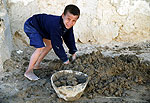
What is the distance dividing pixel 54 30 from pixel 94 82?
2.91 ft

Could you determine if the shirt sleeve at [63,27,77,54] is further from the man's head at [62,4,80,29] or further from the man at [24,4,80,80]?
the man's head at [62,4,80,29]

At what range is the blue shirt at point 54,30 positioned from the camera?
8.65 feet

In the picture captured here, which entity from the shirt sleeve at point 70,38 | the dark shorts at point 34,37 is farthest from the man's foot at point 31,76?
the shirt sleeve at point 70,38

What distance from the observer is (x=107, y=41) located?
14.7ft

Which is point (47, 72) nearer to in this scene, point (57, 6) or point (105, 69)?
point (105, 69)

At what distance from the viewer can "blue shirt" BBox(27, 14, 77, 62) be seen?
8.65 ft

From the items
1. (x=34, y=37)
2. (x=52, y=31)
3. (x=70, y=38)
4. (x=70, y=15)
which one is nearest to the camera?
(x=70, y=15)

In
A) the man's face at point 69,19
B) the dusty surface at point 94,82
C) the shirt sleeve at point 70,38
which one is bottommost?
the dusty surface at point 94,82

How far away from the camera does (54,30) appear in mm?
2627

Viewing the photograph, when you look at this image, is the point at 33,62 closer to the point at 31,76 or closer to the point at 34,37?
the point at 31,76

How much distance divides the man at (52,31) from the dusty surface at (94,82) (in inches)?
8.7

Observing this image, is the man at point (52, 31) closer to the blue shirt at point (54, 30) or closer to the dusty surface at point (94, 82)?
the blue shirt at point (54, 30)

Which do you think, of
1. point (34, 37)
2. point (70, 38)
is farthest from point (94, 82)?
point (34, 37)

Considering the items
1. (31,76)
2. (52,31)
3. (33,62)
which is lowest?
(31,76)
